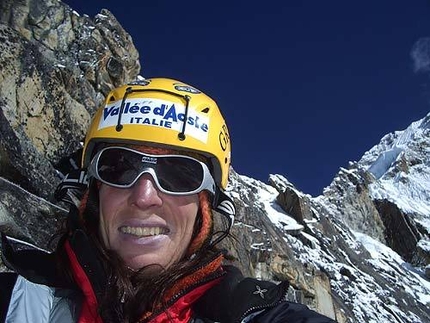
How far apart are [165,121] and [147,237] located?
769mm

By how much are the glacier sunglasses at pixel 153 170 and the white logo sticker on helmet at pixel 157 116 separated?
0.20 meters

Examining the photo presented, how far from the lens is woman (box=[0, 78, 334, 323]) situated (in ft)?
7.25

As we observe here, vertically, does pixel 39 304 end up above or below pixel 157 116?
below

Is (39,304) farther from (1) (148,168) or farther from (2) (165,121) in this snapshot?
(2) (165,121)

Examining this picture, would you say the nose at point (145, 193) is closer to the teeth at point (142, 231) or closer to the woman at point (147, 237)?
the woman at point (147, 237)

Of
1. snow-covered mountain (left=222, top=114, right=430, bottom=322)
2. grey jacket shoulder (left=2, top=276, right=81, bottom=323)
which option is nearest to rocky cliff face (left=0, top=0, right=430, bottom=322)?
snow-covered mountain (left=222, top=114, right=430, bottom=322)

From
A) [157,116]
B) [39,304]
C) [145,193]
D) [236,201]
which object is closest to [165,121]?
[157,116]

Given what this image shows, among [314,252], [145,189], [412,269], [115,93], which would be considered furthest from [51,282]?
[412,269]

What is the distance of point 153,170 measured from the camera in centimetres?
262

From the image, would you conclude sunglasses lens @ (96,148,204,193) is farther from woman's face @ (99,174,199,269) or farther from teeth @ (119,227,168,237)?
teeth @ (119,227,168,237)

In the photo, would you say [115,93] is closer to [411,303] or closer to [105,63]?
[105,63]

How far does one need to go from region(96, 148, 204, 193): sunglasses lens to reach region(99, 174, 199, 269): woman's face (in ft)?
0.17

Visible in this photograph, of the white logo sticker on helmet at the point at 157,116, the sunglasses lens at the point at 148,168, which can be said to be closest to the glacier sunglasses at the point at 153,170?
the sunglasses lens at the point at 148,168

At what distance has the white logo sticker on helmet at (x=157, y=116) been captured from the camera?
2.83 metres
